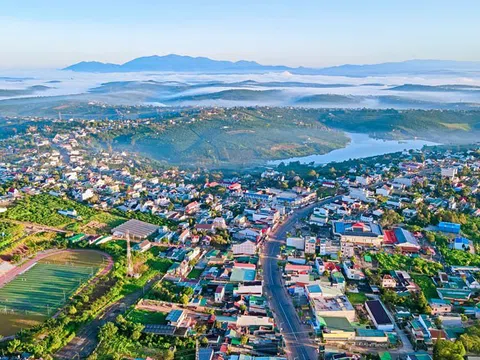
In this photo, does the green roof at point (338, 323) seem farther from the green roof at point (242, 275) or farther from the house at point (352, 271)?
the green roof at point (242, 275)

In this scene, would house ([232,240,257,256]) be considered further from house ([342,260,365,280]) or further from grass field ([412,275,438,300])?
grass field ([412,275,438,300])

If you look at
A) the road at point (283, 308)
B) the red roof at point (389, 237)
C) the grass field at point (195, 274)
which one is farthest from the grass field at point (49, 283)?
the red roof at point (389, 237)

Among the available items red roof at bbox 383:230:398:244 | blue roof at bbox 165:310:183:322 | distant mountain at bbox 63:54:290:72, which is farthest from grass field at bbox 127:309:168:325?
distant mountain at bbox 63:54:290:72

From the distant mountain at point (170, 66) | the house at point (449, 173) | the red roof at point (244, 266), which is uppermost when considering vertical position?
the distant mountain at point (170, 66)

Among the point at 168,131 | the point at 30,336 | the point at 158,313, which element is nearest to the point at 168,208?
the point at 158,313

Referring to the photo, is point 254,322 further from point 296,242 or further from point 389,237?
point 389,237

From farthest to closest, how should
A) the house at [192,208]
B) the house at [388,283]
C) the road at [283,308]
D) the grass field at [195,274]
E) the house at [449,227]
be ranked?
the house at [192,208]
the house at [449,227]
the grass field at [195,274]
the house at [388,283]
the road at [283,308]
